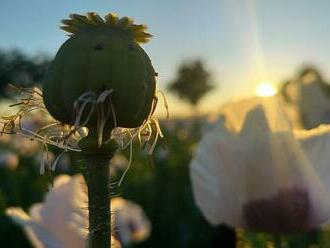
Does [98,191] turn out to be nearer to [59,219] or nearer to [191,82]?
[59,219]

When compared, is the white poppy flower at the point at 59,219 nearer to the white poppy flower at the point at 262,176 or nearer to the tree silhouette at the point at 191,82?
the white poppy flower at the point at 262,176

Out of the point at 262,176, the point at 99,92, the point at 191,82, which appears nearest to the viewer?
the point at 99,92

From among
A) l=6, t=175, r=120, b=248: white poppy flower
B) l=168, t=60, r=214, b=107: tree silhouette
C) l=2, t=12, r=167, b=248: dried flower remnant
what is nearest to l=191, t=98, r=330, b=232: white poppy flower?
l=6, t=175, r=120, b=248: white poppy flower

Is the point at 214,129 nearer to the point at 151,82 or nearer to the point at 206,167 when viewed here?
the point at 206,167

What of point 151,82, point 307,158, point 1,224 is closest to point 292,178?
point 307,158

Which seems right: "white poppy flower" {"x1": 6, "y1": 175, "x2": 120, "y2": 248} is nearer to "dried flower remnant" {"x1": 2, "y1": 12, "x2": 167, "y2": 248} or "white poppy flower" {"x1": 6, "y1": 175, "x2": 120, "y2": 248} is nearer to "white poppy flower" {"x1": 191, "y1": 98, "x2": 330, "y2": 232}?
"white poppy flower" {"x1": 191, "y1": 98, "x2": 330, "y2": 232}

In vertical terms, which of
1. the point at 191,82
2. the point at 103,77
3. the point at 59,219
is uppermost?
the point at 191,82

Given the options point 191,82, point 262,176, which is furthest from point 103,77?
point 191,82
